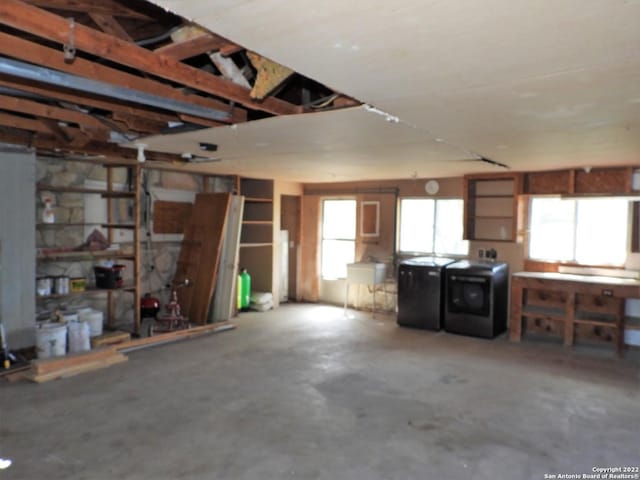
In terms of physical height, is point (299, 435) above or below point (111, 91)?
below

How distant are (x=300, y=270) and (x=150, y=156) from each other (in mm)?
3958

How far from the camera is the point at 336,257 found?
26.3 feet

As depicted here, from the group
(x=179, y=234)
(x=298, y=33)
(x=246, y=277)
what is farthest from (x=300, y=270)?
(x=298, y=33)

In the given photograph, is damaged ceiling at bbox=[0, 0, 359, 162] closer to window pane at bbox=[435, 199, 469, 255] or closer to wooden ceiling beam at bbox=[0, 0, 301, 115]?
wooden ceiling beam at bbox=[0, 0, 301, 115]

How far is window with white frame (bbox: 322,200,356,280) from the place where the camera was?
308 inches

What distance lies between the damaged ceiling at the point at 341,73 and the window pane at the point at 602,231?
1.46 metres

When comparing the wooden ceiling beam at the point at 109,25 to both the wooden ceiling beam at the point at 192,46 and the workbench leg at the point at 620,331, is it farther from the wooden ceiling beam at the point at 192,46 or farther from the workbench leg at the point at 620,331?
the workbench leg at the point at 620,331

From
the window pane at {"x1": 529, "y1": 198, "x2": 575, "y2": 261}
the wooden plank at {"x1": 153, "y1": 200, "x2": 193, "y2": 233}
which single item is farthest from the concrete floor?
the wooden plank at {"x1": 153, "y1": 200, "x2": 193, "y2": 233}

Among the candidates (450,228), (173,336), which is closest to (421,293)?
(450,228)

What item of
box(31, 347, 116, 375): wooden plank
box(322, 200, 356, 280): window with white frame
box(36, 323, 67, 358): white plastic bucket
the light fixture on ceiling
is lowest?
box(31, 347, 116, 375): wooden plank

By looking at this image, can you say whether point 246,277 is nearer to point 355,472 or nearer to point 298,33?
point 355,472

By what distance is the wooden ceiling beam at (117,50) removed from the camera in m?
1.71

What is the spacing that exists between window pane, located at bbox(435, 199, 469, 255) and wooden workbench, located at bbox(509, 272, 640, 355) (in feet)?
3.94

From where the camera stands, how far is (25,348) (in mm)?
4582
